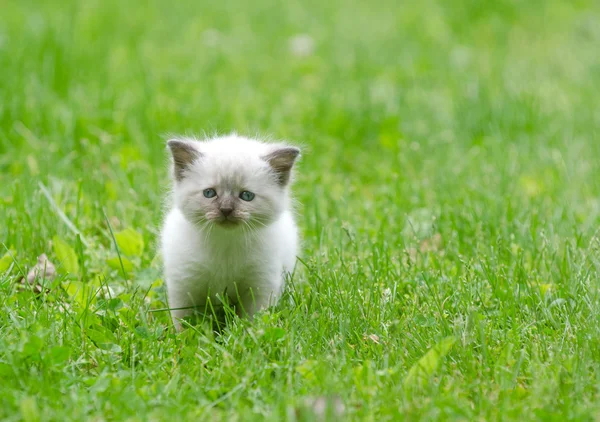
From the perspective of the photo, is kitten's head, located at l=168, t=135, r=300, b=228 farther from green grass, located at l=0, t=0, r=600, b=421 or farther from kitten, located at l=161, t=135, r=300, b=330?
green grass, located at l=0, t=0, r=600, b=421

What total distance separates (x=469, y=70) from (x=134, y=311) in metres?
4.99

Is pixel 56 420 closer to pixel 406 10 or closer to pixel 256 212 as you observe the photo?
pixel 256 212

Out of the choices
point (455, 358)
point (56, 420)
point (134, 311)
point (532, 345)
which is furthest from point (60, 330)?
point (532, 345)

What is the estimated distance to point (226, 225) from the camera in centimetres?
333

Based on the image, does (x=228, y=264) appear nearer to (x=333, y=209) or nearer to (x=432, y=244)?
(x=432, y=244)

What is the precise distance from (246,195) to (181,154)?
35 cm

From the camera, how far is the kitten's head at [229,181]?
10.9 feet

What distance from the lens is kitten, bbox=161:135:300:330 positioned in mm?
3354

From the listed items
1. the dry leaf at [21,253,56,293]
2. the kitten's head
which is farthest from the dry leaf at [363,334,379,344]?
the dry leaf at [21,253,56,293]

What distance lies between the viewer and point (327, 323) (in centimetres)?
322

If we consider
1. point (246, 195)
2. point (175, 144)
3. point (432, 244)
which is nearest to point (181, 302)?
point (246, 195)

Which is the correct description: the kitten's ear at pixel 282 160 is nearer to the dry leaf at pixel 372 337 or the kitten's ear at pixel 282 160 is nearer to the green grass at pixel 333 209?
the green grass at pixel 333 209

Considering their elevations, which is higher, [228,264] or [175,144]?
→ [175,144]

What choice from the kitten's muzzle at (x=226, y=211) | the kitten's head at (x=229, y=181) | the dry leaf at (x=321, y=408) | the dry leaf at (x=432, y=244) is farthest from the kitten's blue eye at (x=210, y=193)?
the dry leaf at (x=432, y=244)
